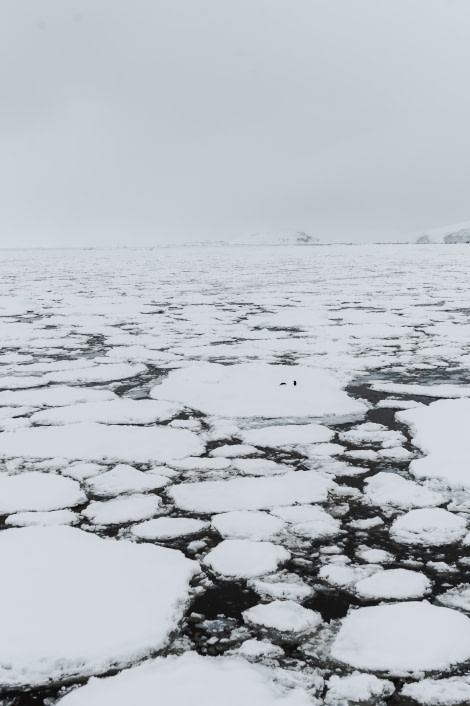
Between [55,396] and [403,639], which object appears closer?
[403,639]

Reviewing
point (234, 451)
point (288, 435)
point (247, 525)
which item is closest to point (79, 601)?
point (247, 525)

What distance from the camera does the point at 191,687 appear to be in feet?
3.67

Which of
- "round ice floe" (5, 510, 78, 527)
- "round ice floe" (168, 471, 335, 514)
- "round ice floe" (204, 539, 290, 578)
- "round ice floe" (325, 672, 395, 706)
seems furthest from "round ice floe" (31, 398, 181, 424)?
"round ice floe" (325, 672, 395, 706)

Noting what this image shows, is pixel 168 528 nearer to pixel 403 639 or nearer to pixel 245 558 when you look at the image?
pixel 245 558

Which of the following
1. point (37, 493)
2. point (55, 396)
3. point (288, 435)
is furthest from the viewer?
point (55, 396)

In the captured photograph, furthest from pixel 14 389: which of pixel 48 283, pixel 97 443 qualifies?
pixel 48 283

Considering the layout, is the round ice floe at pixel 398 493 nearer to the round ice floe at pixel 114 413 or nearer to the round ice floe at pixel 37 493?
the round ice floe at pixel 37 493

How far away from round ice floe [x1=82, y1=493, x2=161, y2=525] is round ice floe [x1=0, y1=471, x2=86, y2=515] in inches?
2.9

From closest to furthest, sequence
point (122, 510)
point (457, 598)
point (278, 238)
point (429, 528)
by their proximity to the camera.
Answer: point (457, 598)
point (429, 528)
point (122, 510)
point (278, 238)

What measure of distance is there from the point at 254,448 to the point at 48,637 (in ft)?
4.04

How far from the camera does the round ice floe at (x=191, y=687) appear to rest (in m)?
1.09

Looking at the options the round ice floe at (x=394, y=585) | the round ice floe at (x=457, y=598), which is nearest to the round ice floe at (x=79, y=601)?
the round ice floe at (x=394, y=585)

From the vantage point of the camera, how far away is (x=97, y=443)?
2.45 m

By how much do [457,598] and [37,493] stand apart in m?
1.19
